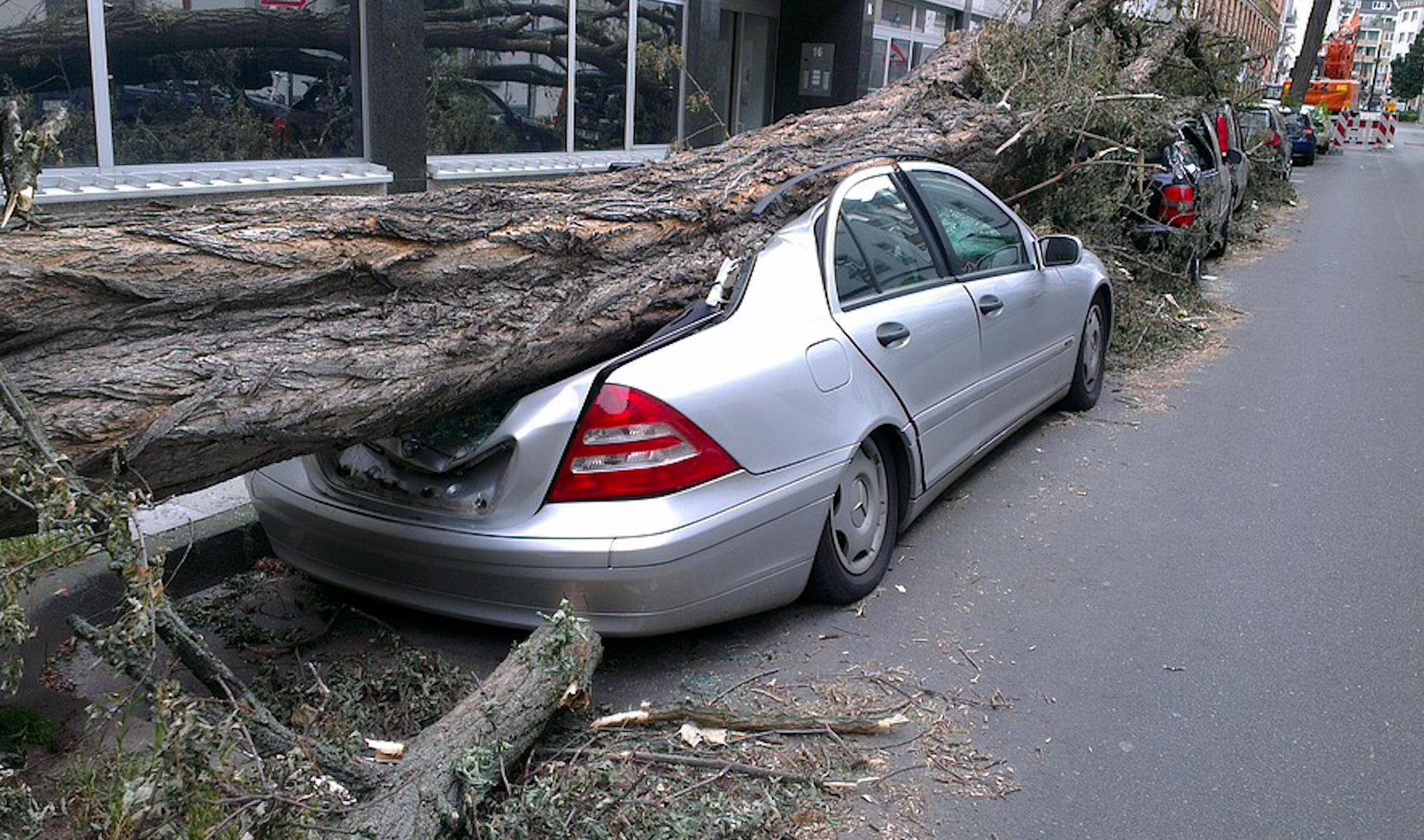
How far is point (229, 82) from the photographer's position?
361 inches

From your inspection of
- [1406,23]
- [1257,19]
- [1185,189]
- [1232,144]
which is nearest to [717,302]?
[1185,189]

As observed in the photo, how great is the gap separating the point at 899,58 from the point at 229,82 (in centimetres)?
1426

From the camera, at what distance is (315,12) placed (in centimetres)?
973

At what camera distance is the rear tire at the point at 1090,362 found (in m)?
7.39

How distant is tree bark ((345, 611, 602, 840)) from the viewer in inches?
115

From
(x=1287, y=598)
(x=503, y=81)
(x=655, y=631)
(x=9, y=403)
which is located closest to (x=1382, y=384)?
(x=1287, y=598)

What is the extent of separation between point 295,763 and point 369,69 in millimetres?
8504

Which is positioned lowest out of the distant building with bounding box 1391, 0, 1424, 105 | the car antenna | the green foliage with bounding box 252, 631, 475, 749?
the green foliage with bounding box 252, 631, 475, 749

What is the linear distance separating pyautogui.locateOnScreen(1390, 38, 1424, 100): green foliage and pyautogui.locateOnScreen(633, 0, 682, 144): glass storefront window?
136558 millimetres

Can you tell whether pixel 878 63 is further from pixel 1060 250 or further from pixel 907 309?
pixel 907 309

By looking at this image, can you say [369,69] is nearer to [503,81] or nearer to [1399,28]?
[503,81]

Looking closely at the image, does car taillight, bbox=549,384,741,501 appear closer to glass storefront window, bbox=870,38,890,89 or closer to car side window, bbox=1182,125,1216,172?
car side window, bbox=1182,125,1216,172

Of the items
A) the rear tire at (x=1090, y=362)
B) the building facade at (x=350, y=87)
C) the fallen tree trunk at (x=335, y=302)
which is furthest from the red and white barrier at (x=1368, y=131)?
the fallen tree trunk at (x=335, y=302)

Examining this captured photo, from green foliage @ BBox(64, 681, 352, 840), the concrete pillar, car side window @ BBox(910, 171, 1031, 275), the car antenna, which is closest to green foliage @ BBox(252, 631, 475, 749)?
green foliage @ BBox(64, 681, 352, 840)
